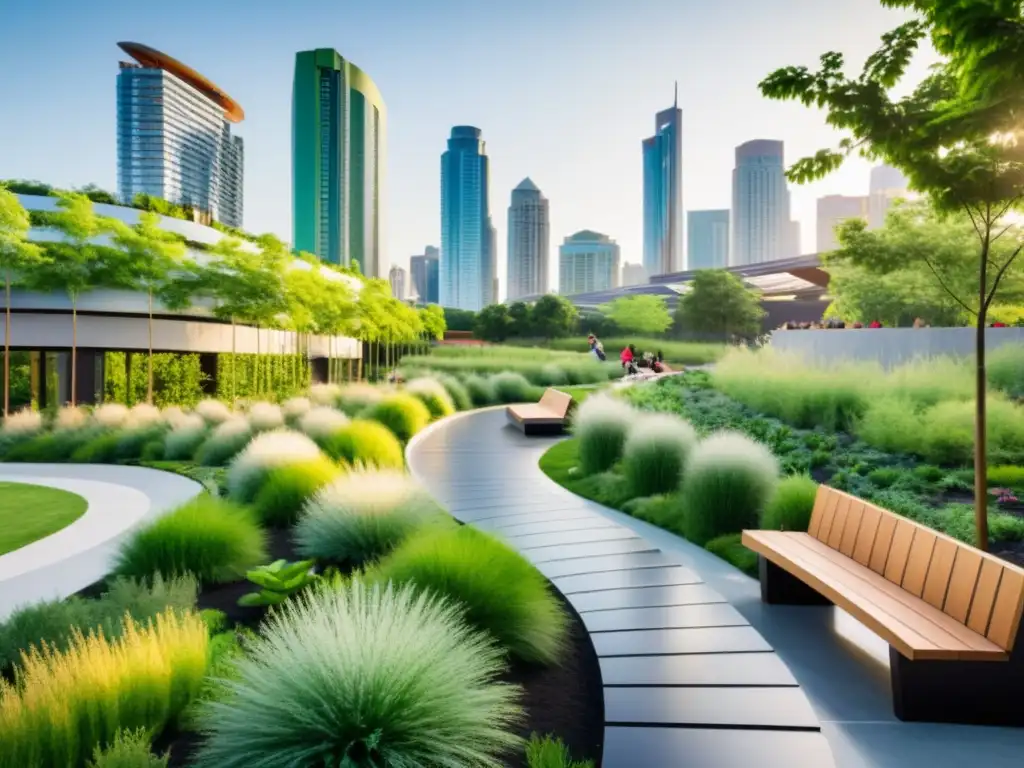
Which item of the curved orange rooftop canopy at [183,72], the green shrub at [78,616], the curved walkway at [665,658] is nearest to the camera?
the curved walkway at [665,658]

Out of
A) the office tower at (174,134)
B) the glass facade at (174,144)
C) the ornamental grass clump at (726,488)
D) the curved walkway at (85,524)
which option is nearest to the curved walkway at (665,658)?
the ornamental grass clump at (726,488)

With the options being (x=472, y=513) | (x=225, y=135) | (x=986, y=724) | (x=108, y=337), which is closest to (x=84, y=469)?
(x=472, y=513)

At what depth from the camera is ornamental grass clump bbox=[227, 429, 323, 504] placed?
7.29m

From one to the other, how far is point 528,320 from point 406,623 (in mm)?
60855

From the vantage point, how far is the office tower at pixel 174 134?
362 feet

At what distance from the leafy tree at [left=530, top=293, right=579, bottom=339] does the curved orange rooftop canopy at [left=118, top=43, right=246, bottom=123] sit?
78.1 m

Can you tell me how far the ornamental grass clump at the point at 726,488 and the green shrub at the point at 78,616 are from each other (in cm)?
433

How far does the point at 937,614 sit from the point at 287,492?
5331 millimetres

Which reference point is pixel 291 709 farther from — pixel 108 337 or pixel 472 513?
pixel 108 337

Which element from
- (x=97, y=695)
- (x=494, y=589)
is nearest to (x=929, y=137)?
(x=494, y=589)

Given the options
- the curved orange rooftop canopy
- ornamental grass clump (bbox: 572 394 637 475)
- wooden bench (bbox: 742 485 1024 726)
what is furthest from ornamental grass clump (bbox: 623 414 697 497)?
the curved orange rooftop canopy

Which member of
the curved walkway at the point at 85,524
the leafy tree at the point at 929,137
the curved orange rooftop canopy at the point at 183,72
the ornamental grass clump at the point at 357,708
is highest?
the curved orange rooftop canopy at the point at 183,72

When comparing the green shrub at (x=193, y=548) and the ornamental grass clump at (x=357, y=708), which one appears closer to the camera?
the ornamental grass clump at (x=357, y=708)

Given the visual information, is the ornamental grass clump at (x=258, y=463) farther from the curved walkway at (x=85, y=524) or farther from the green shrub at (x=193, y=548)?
the green shrub at (x=193, y=548)
